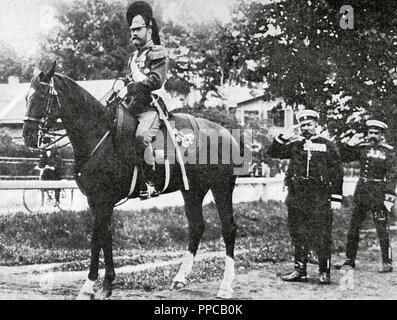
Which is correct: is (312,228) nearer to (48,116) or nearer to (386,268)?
(386,268)

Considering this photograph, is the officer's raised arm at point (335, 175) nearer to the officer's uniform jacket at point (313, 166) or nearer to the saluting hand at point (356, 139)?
the officer's uniform jacket at point (313, 166)

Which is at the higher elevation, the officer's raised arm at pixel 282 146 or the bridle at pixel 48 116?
the bridle at pixel 48 116

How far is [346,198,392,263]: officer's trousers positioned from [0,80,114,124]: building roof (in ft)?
18.1

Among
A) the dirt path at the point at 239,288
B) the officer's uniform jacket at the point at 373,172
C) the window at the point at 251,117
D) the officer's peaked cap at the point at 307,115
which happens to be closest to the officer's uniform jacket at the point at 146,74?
the officer's peaked cap at the point at 307,115

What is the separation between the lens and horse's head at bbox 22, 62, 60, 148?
575 centimetres

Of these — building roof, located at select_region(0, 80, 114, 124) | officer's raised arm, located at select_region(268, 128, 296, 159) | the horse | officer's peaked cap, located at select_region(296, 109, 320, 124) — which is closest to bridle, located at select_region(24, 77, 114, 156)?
the horse

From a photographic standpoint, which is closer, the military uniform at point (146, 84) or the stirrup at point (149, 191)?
the military uniform at point (146, 84)

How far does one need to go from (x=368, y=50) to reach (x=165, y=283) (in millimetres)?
4392

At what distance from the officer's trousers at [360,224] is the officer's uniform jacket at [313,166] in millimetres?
1063

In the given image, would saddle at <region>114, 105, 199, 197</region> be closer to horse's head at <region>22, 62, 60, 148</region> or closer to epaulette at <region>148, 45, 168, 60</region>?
epaulette at <region>148, 45, 168, 60</region>

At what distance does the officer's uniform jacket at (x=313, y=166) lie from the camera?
738cm

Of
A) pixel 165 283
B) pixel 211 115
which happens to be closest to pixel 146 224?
pixel 165 283

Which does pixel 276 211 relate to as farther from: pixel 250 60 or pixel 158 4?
pixel 158 4

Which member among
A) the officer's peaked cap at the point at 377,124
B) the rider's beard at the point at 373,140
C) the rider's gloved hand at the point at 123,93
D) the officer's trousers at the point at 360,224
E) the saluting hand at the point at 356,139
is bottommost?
the officer's trousers at the point at 360,224
